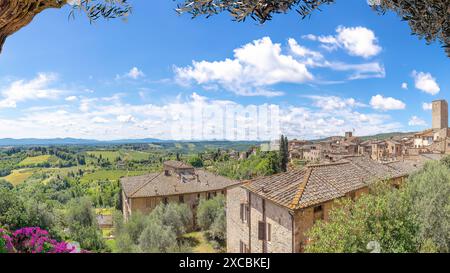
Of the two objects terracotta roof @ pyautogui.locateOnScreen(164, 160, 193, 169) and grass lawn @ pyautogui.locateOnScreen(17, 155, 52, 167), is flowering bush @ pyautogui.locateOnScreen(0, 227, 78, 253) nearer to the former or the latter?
grass lawn @ pyautogui.locateOnScreen(17, 155, 52, 167)

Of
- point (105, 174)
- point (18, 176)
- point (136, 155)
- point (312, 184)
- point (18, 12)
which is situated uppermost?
point (18, 12)

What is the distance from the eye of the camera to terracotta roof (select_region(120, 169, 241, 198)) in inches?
675

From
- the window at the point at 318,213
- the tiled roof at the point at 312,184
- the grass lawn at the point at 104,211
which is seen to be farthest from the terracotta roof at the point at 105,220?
the window at the point at 318,213

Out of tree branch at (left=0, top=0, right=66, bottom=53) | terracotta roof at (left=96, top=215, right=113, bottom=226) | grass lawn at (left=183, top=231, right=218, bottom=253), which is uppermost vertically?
tree branch at (left=0, top=0, right=66, bottom=53)

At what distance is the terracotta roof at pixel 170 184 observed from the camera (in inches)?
675

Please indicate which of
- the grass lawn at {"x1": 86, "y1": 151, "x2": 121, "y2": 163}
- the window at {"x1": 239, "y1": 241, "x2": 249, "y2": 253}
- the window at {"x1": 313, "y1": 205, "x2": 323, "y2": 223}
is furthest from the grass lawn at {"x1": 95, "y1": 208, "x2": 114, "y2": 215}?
the window at {"x1": 313, "y1": 205, "x2": 323, "y2": 223}

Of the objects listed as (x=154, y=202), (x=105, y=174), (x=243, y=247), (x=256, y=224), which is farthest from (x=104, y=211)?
(x=256, y=224)

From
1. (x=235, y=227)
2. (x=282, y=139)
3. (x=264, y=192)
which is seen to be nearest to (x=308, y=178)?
(x=264, y=192)

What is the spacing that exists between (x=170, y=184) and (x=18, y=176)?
28.0ft

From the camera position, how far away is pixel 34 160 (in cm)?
1388

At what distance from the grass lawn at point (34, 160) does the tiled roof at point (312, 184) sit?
11.0 meters

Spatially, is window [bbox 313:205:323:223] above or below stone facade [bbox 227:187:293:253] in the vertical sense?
above

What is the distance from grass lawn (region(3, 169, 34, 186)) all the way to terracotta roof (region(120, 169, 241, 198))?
5238 millimetres

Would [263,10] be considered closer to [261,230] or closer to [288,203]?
[288,203]
